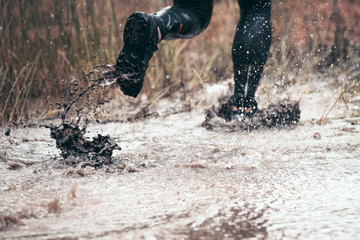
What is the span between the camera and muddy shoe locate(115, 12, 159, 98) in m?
2.10

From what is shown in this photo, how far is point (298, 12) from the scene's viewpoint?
4.52 m

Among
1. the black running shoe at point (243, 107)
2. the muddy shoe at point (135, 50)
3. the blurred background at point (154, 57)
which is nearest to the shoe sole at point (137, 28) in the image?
the muddy shoe at point (135, 50)

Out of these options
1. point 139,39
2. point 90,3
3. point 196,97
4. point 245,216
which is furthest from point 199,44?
point 245,216

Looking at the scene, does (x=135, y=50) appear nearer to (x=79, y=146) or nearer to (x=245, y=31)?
(x=79, y=146)

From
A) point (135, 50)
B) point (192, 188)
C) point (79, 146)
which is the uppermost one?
point (135, 50)

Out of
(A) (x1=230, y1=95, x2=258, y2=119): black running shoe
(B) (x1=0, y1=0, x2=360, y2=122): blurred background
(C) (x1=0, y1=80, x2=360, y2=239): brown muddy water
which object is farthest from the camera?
(B) (x1=0, y1=0, x2=360, y2=122): blurred background

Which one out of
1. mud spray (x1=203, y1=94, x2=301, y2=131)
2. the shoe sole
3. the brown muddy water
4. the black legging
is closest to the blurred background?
mud spray (x1=203, y1=94, x2=301, y2=131)

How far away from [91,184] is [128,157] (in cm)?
42

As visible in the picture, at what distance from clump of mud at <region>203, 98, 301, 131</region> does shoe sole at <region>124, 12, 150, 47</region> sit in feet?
2.60

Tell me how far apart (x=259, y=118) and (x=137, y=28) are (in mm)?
931

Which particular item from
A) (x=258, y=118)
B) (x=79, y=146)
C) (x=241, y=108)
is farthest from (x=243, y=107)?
(x=79, y=146)

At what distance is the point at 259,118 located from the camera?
2689 mm

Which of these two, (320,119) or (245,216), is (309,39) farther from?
(245,216)

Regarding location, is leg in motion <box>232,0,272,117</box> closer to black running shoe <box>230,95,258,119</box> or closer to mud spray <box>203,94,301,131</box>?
black running shoe <box>230,95,258,119</box>
